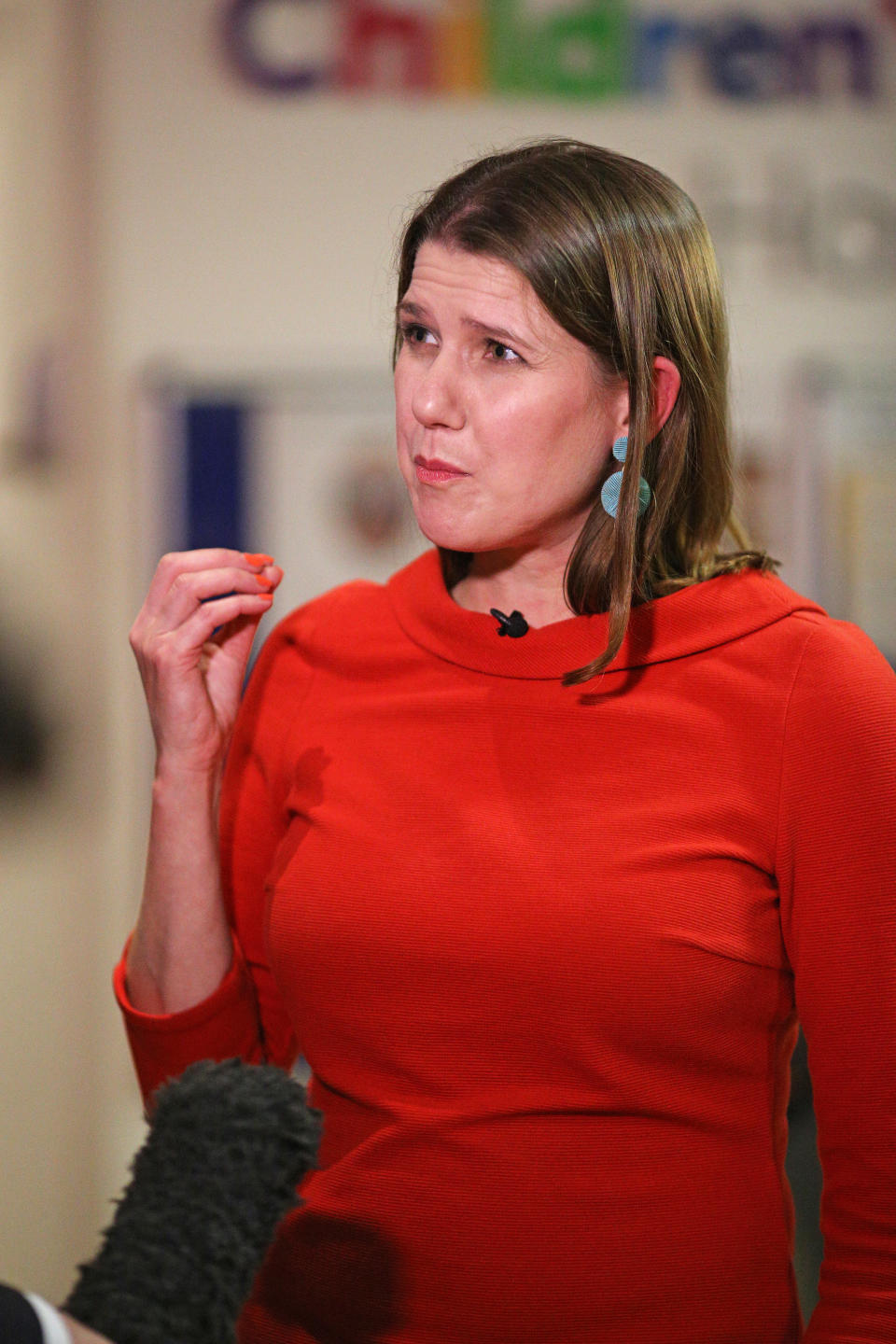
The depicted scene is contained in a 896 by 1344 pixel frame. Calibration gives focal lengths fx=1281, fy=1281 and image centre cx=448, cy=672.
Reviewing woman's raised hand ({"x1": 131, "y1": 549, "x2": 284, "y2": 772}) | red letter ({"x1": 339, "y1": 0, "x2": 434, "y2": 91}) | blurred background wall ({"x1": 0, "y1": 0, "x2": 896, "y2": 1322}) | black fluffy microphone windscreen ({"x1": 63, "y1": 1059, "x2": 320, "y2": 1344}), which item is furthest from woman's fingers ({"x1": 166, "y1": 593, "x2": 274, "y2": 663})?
red letter ({"x1": 339, "y1": 0, "x2": 434, "y2": 91})

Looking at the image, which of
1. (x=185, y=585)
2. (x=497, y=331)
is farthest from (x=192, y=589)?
(x=497, y=331)

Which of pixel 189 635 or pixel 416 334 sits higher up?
pixel 416 334

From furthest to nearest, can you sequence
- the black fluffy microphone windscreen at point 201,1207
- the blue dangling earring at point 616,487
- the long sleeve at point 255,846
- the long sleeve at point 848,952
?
the long sleeve at point 255,846 → the blue dangling earring at point 616,487 → the long sleeve at point 848,952 → the black fluffy microphone windscreen at point 201,1207

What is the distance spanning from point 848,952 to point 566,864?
23cm

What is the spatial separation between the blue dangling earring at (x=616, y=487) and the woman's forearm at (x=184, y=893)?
436mm

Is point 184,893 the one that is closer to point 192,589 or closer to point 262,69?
point 192,589

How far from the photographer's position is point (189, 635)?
3.75ft

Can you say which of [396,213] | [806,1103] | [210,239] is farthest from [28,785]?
[806,1103]

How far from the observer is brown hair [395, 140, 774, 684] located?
3.46 ft

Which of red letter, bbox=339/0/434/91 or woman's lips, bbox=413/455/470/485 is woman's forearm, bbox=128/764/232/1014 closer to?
woman's lips, bbox=413/455/470/485

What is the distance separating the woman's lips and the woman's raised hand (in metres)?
0.18

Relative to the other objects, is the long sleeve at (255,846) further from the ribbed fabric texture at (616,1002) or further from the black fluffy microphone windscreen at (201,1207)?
the black fluffy microphone windscreen at (201,1207)

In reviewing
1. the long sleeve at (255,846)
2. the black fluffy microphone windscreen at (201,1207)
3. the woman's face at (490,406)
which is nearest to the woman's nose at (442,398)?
the woman's face at (490,406)

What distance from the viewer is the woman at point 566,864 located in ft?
3.28
